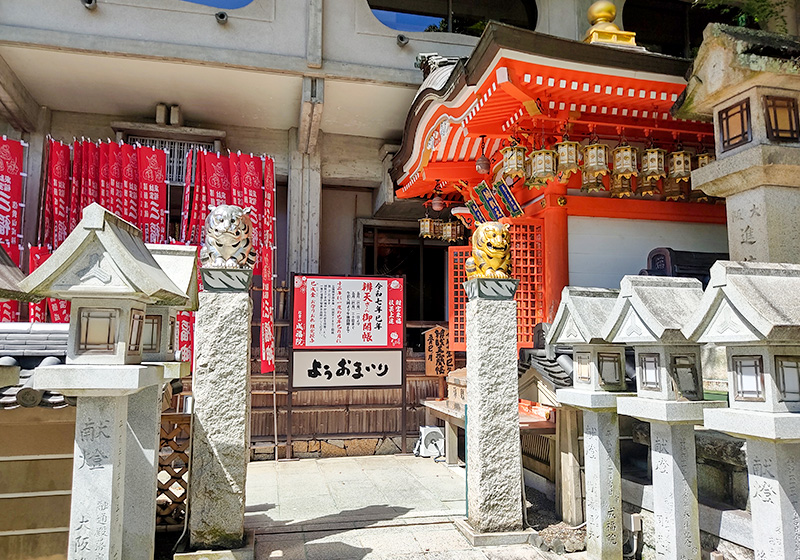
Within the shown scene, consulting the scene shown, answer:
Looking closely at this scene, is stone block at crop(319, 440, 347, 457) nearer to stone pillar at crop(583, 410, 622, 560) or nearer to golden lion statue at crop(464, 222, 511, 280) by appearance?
golden lion statue at crop(464, 222, 511, 280)

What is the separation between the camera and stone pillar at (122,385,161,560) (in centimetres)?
434

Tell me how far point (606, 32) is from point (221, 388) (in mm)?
6927

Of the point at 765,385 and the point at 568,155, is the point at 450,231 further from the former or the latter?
the point at 765,385

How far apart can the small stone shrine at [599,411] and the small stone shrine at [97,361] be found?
3252 millimetres

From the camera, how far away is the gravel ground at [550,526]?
5.27 metres

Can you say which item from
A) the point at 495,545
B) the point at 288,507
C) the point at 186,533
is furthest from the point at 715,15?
the point at 186,533

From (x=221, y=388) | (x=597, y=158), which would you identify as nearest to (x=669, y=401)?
(x=221, y=388)

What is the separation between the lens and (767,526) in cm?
306

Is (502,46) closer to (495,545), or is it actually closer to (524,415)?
(524,415)

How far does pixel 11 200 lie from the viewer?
29.8 feet

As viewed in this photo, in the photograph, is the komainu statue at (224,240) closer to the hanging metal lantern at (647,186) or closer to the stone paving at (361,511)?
the stone paving at (361,511)

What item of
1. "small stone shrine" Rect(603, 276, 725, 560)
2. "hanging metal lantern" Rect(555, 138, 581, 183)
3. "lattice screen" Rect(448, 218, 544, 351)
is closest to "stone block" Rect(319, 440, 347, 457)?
"lattice screen" Rect(448, 218, 544, 351)

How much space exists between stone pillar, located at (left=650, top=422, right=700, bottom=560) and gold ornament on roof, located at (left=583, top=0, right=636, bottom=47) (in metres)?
5.72

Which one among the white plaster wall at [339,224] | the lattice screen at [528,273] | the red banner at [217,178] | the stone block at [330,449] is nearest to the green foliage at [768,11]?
the lattice screen at [528,273]
